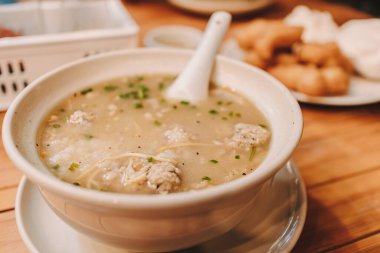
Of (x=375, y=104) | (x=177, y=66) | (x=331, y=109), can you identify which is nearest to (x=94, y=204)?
(x=177, y=66)

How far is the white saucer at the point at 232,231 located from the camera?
81 cm

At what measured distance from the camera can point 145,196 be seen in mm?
619

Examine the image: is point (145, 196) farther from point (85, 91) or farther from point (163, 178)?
point (85, 91)

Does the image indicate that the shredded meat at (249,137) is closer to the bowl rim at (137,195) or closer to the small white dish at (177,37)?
the bowl rim at (137,195)

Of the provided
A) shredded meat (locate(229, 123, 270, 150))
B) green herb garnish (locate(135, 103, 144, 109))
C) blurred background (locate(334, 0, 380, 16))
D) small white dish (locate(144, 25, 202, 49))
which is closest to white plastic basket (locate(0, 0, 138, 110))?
small white dish (locate(144, 25, 202, 49))

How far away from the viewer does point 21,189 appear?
95cm

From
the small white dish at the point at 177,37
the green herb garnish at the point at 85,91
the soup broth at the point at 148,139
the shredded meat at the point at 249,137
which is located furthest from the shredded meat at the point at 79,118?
the small white dish at the point at 177,37

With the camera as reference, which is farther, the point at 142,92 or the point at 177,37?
the point at 177,37

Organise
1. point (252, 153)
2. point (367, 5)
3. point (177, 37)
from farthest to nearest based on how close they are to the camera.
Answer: point (367, 5) < point (177, 37) < point (252, 153)

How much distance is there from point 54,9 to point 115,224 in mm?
1490

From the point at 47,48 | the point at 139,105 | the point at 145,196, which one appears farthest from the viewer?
the point at 47,48

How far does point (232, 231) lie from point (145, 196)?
320 millimetres

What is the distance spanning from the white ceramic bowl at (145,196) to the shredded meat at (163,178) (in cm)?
11

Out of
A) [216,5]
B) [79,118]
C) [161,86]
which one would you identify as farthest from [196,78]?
[216,5]
